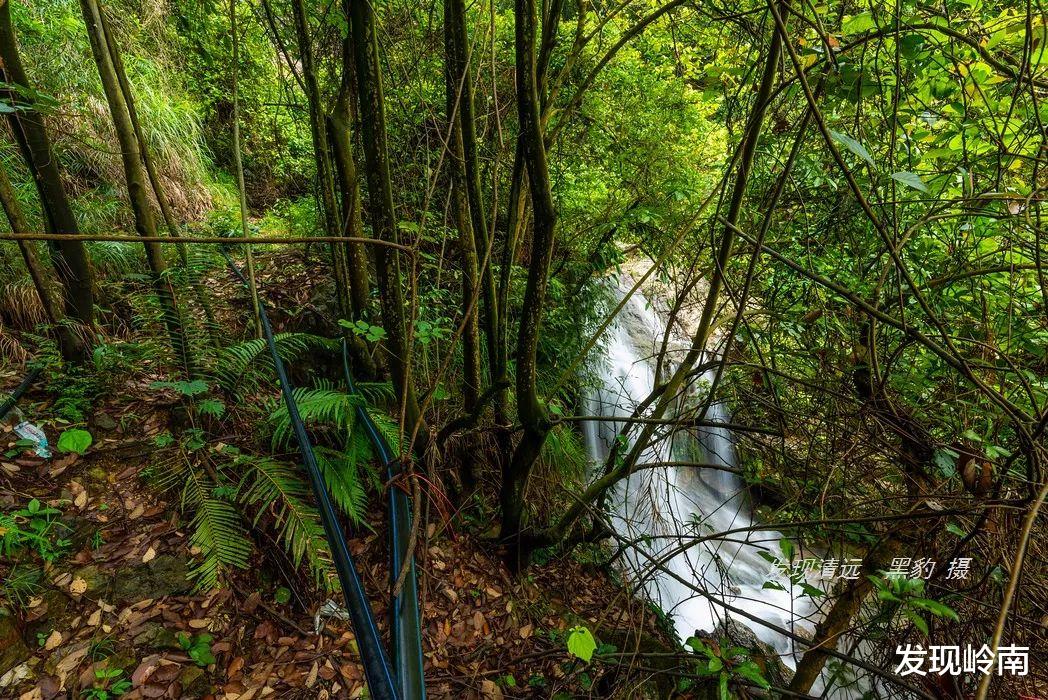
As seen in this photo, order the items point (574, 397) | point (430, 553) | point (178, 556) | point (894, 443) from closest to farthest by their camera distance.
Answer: point (894, 443)
point (178, 556)
point (430, 553)
point (574, 397)

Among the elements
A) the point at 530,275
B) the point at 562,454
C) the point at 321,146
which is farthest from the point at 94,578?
the point at 562,454

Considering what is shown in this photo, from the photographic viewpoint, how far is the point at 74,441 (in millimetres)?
2590

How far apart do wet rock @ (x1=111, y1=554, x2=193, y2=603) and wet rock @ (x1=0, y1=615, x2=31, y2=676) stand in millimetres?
311

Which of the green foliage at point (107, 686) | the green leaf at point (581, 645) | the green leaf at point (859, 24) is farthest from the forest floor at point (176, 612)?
the green leaf at point (859, 24)

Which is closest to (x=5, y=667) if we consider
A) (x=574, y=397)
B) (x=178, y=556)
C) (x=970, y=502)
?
(x=178, y=556)

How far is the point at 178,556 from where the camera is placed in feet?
7.97

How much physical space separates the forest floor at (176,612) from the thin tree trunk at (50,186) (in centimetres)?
56

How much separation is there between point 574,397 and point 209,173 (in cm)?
522

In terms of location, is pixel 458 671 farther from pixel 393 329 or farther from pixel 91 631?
pixel 393 329

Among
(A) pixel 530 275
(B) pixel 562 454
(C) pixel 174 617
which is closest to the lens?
(C) pixel 174 617

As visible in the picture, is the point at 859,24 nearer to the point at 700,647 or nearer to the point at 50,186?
the point at 700,647

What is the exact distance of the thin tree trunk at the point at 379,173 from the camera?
7.17ft

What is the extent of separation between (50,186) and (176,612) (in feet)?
8.01

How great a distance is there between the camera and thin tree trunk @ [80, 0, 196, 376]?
2460 millimetres
